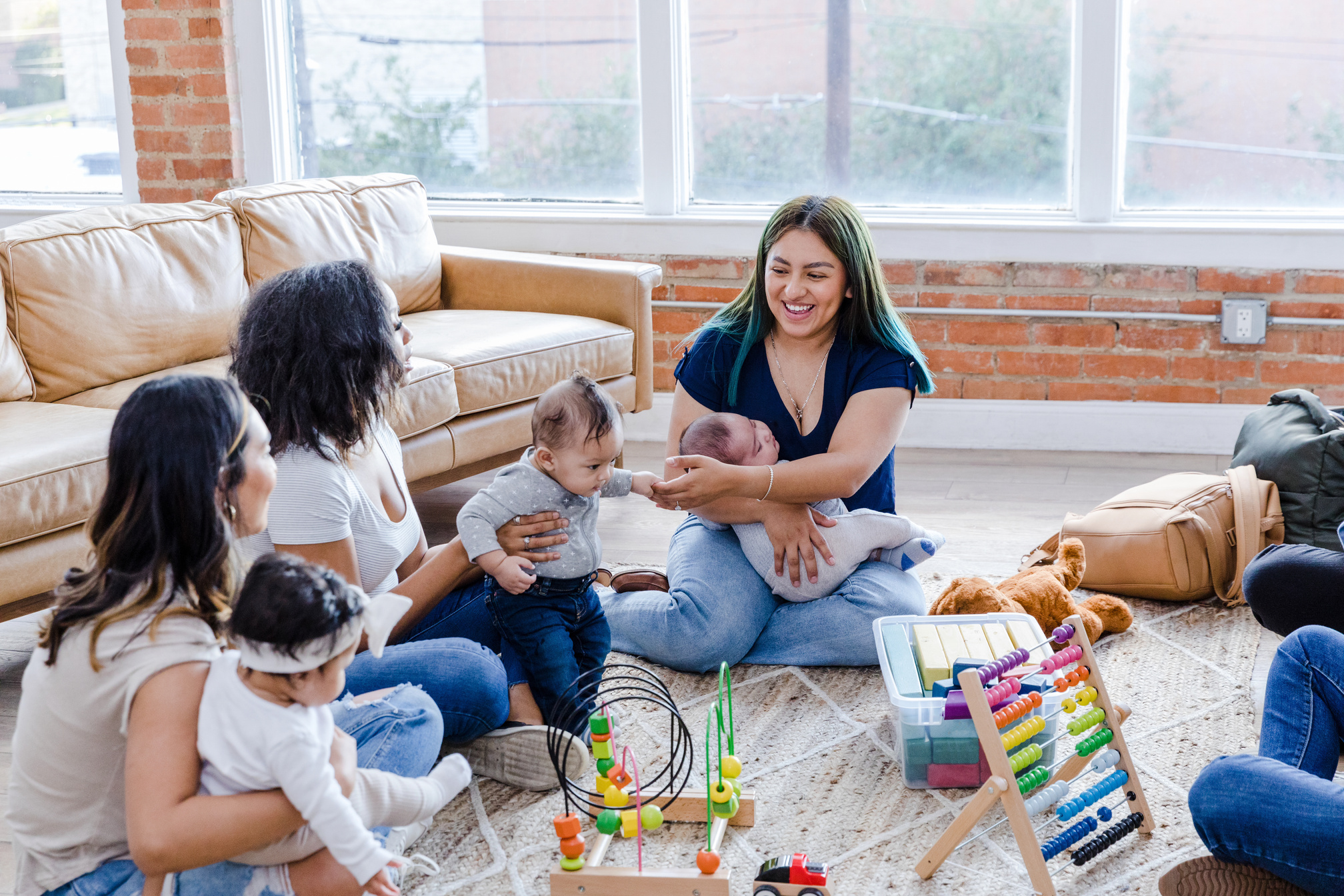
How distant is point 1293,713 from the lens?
1.62 m

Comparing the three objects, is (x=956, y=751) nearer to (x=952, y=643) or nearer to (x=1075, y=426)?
(x=952, y=643)

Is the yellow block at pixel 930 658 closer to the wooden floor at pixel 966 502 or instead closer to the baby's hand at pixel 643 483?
the baby's hand at pixel 643 483

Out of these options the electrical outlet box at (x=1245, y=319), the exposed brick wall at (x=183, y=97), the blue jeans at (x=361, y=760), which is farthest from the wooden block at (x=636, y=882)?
the exposed brick wall at (x=183, y=97)

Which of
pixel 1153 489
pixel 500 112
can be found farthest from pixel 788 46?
pixel 1153 489

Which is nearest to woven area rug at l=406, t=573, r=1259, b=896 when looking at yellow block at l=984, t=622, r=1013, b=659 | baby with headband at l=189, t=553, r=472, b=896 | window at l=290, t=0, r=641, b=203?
yellow block at l=984, t=622, r=1013, b=659

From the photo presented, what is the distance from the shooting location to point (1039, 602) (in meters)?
2.45

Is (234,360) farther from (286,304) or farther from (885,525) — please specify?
(885,525)

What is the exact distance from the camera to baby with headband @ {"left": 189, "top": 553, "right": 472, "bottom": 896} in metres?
1.15

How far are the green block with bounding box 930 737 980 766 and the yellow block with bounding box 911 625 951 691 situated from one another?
0.28 ft

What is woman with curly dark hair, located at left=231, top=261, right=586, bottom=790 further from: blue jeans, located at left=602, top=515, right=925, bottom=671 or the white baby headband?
the white baby headband

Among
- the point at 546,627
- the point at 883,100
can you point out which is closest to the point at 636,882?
the point at 546,627

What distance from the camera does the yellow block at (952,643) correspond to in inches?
78.7

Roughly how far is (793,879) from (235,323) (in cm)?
223

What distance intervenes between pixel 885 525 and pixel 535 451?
0.76 meters
